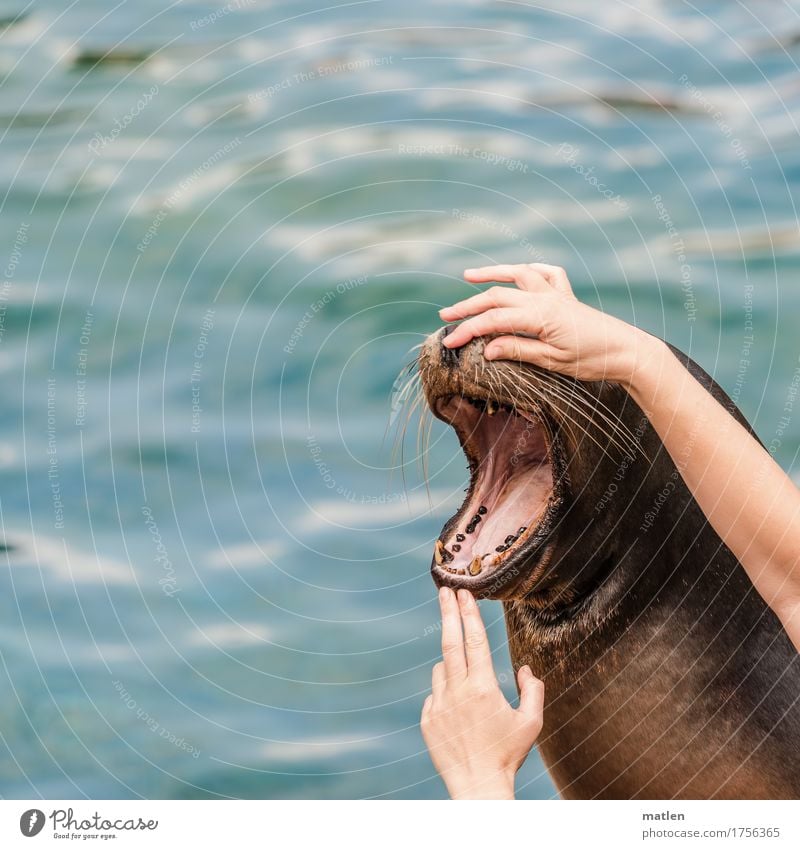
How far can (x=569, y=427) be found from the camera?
124 inches

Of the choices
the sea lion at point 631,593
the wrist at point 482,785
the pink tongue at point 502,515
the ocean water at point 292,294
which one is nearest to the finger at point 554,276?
the sea lion at point 631,593

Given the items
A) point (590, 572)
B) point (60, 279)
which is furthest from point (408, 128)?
point (590, 572)

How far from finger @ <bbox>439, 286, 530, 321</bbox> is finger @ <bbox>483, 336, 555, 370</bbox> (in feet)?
0.27

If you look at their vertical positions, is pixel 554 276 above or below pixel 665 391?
above

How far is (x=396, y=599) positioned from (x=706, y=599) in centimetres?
223

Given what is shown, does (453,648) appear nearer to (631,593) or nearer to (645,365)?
(645,365)

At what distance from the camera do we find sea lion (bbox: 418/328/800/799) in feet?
10.5

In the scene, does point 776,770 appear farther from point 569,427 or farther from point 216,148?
point 216,148

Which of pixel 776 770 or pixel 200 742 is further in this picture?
pixel 200 742

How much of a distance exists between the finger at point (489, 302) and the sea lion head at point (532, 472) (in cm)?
20

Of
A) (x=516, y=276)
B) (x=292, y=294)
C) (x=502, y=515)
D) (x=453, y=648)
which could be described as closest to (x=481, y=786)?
(x=453, y=648)

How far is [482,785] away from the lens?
9.40 feet

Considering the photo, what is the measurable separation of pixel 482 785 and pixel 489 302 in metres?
0.99

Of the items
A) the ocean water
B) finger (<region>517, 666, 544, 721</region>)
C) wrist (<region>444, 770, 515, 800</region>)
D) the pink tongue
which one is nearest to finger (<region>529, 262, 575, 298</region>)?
the pink tongue
